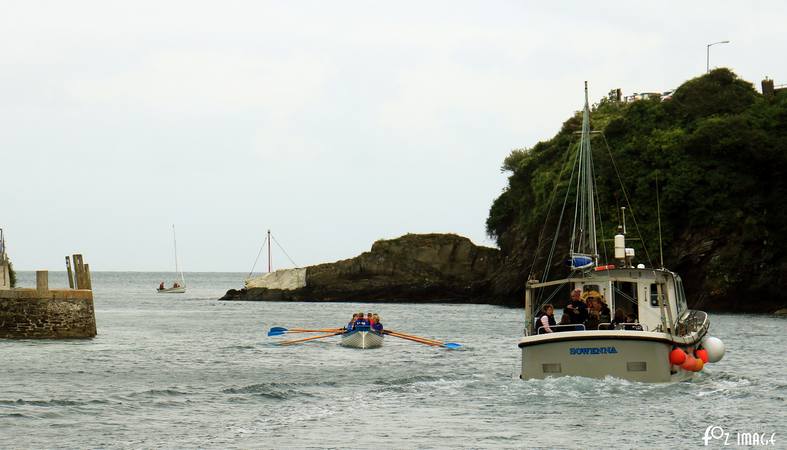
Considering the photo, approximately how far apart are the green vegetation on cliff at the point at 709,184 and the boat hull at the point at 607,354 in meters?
49.9

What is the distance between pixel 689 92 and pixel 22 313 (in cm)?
6442

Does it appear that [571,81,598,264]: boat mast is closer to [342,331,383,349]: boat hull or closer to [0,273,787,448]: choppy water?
[0,273,787,448]: choppy water

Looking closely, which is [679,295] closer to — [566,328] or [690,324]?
[690,324]

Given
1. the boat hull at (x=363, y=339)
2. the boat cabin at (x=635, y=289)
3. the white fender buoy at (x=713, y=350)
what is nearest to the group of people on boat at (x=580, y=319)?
the boat cabin at (x=635, y=289)

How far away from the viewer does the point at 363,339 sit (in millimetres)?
49281

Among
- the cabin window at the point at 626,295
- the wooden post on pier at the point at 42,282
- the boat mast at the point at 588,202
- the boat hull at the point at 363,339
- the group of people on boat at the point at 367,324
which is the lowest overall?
the boat hull at the point at 363,339

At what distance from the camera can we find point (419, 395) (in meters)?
29.7

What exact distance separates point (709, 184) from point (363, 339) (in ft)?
144

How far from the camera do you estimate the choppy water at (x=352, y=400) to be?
2297cm

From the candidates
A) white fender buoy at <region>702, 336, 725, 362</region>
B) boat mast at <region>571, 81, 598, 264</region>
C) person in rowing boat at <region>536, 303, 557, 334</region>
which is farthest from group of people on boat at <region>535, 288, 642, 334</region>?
white fender buoy at <region>702, 336, 725, 362</region>

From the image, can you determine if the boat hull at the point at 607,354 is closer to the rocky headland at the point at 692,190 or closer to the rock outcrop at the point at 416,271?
the rocky headland at the point at 692,190

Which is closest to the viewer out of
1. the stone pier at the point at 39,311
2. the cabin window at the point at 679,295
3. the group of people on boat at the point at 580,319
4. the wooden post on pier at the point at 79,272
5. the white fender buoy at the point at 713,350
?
the group of people on boat at the point at 580,319

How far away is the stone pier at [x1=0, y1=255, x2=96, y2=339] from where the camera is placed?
4553cm

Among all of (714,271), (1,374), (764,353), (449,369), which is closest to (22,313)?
(1,374)
